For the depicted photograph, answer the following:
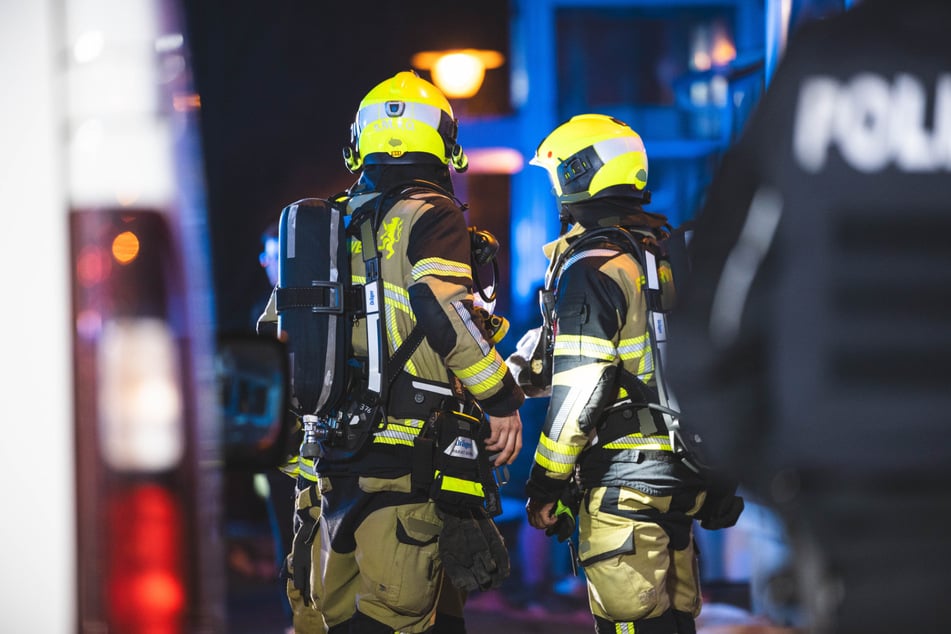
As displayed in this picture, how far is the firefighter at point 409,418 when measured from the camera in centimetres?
315

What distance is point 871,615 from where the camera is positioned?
4.40 ft

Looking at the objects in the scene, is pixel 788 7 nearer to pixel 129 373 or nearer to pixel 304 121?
pixel 304 121

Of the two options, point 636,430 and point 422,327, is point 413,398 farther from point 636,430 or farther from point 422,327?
point 636,430

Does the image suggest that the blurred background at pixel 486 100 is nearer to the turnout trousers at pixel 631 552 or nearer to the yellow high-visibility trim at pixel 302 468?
the yellow high-visibility trim at pixel 302 468

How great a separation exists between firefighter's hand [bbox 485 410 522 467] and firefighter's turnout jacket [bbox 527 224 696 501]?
0.36 feet

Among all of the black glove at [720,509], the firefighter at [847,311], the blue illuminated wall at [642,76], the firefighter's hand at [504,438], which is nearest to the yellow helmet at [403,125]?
the firefighter's hand at [504,438]

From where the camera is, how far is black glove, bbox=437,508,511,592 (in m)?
3.13

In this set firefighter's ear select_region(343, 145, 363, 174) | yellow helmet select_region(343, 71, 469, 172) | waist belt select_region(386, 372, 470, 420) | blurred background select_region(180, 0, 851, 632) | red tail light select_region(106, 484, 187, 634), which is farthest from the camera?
blurred background select_region(180, 0, 851, 632)

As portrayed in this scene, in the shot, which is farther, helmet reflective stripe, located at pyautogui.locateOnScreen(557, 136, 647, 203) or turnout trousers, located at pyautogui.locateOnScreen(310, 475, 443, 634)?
helmet reflective stripe, located at pyautogui.locateOnScreen(557, 136, 647, 203)

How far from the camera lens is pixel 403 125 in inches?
133

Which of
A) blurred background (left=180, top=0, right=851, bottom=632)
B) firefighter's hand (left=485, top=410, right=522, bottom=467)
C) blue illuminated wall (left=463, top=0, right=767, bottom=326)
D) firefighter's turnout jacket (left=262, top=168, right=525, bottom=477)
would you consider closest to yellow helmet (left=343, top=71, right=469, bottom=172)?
firefighter's turnout jacket (left=262, top=168, right=525, bottom=477)

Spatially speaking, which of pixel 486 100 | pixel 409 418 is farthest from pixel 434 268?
pixel 486 100

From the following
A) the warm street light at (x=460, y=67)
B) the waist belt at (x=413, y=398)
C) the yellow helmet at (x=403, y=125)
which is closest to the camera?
the waist belt at (x=413, y=398)

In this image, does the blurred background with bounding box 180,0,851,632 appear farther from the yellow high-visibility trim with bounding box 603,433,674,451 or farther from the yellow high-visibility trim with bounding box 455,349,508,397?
the yellow high-visibility trim with bounding box 455,349,508,397
